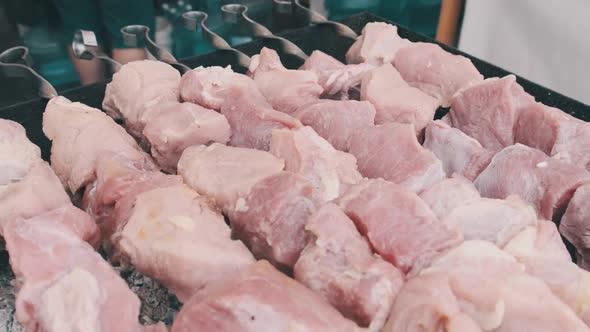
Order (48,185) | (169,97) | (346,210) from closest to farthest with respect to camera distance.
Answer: (346,210) < (48,185) < (169,97)

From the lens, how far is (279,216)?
1284 mm

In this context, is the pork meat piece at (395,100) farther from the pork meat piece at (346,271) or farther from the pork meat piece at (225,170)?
the pork meat piece at (346,271)

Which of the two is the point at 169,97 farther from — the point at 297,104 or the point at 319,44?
the point at 319,44

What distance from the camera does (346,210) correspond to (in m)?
1.29

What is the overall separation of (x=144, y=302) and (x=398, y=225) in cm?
63

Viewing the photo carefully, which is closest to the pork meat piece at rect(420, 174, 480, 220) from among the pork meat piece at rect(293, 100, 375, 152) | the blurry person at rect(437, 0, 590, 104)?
the pork meat piece at rect(293, 100, 375, 152)

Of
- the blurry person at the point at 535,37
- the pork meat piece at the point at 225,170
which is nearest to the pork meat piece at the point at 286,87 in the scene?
the pork meat piece at the point at 225,170

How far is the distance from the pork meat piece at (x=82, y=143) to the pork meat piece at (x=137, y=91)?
0.11 metres

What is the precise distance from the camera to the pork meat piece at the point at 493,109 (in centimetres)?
174

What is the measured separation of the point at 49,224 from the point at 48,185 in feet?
0.71

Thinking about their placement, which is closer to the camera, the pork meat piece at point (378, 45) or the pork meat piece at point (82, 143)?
the pork meat piece at point (82, 143)

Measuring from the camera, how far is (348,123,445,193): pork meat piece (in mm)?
1448

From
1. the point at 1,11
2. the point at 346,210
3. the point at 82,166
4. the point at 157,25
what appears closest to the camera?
the point at 346,210

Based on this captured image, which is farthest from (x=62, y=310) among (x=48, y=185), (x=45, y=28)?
(x=45, y=28)
